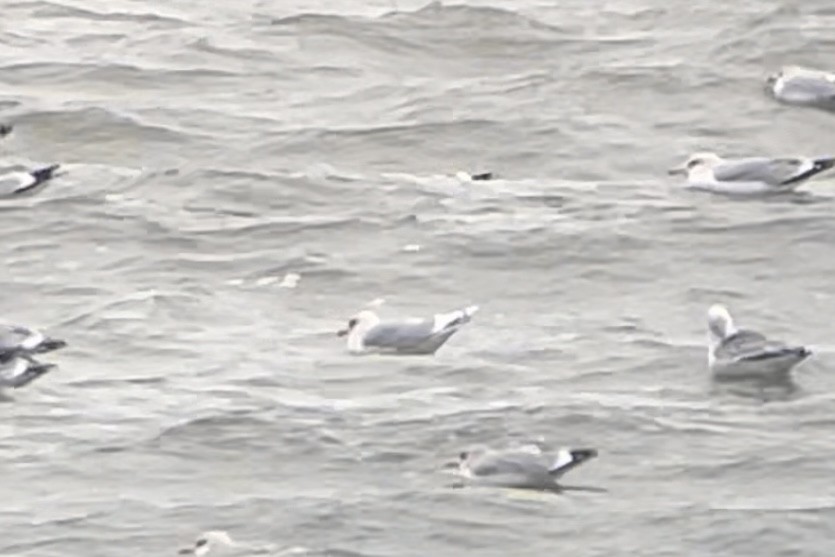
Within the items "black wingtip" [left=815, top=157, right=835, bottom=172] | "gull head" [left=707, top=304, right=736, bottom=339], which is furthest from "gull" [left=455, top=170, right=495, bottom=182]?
"gull head" [left=707, top=304, right=736, bottom=339]

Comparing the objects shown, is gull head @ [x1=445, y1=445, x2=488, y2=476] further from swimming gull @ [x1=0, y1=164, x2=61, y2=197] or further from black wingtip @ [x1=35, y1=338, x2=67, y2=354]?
swimming gull @ [x1=0, y1=164, x2=61, y2=197]

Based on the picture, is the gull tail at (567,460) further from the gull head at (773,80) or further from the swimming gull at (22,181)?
the gull head at (773,80)

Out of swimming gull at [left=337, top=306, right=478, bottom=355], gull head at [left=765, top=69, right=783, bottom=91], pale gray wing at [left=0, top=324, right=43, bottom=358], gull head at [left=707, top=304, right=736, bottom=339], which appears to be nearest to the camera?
gull head at [left=707, top=304, right=736, bottom=339]

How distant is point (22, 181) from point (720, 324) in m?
5.40

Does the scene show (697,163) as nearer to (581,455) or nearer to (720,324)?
(720,324)

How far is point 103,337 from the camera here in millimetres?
15688

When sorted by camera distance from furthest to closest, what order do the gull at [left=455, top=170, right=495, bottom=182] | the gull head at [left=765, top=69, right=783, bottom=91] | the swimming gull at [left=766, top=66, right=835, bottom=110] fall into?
1. the gull head at [left=765, top=69, right=783, bottom=91]
2. the swimming gull at [left=766, top=66, right=835, bottom=110]
3. the gull at [left=455, top=170, right=495, bottom=182]

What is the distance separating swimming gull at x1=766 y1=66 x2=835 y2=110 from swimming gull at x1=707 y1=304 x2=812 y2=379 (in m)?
5.45

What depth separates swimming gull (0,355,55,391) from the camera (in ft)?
48.0

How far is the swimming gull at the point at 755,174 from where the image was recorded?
17.9m

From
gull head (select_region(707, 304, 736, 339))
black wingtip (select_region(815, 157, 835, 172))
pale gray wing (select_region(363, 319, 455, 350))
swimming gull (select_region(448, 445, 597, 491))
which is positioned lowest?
black wingtip (select_region(815, 157, 835, 172))

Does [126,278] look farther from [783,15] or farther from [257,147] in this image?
[783,15]

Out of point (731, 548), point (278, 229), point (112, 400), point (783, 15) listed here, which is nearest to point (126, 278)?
point (278, 229)

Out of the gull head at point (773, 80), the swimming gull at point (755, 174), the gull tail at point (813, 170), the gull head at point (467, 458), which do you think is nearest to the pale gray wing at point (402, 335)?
the gull head at point (467, 458)
